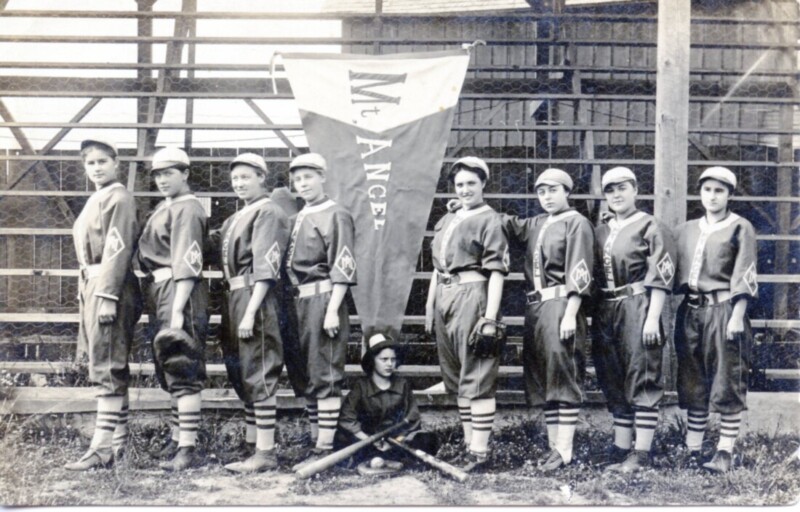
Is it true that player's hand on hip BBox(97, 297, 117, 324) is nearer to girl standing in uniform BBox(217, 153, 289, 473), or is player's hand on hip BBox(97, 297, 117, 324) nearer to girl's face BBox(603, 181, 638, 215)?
girl standing in uniform BBox(217, 153, 289, 473)

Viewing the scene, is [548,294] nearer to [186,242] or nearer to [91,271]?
[186,242]

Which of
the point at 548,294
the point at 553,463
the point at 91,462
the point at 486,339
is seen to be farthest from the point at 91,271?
the point at 553,463

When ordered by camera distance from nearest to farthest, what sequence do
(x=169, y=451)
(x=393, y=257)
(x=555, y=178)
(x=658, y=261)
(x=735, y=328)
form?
(x=735, y=328), (x=658, y=261), (x=555, y=178), (x=169, y=451), (x=393, y=257)

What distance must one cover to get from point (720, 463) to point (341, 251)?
2.76 metres

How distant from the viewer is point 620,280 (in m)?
4.78

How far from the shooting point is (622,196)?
485 cm

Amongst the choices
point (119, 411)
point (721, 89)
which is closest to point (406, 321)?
point (119, 411)

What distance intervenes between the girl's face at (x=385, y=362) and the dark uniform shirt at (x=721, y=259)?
1.92m

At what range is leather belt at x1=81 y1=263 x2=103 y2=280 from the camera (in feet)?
15.4

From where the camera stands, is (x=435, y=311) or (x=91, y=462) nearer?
(x=91, y=462)

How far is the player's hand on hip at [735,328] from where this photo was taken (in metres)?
4.60

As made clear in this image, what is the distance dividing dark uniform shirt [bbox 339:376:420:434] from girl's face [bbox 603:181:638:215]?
6.09ft

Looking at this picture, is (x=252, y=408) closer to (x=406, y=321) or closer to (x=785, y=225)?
(x=406, y=321)

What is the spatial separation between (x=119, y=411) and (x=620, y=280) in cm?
332
